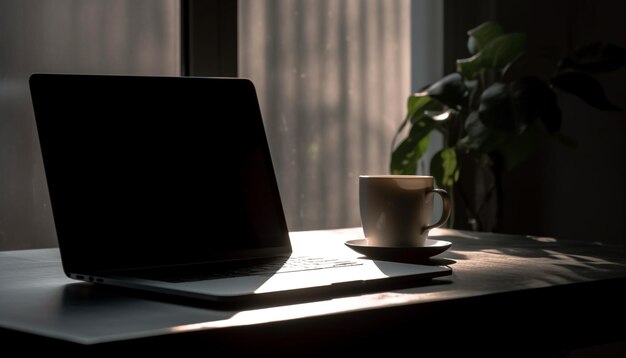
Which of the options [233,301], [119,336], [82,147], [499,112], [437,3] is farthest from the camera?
[437,3]

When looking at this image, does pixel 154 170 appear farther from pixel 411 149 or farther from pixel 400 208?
pixel 411 149

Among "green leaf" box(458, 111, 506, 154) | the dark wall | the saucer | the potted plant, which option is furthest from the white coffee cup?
the dark wall

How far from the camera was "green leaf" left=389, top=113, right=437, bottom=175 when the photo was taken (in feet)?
7.70

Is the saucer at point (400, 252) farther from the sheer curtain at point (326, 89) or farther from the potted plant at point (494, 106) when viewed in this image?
the sheer curtain at point (326, 89)

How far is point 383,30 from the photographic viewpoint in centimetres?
267

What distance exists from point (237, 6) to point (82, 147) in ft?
4.64

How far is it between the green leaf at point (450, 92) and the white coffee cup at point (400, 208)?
1213 millimetres

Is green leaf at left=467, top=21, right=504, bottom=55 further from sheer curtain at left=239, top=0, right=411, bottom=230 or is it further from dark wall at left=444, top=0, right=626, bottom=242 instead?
sheer curtain at left=239, top=0, right=411, bottom=230

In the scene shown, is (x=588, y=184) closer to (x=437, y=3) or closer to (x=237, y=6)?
(x=437, y=3)

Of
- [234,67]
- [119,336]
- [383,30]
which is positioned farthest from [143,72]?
[119,336]

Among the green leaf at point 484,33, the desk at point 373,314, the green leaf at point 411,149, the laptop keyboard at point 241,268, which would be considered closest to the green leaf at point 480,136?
the green leaf at point 411,149

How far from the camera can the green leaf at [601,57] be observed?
2.25 metres

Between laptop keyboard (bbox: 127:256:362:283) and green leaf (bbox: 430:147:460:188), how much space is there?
4.59 ft

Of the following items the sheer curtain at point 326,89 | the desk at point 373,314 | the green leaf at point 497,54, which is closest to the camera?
the desk at point 373,314
